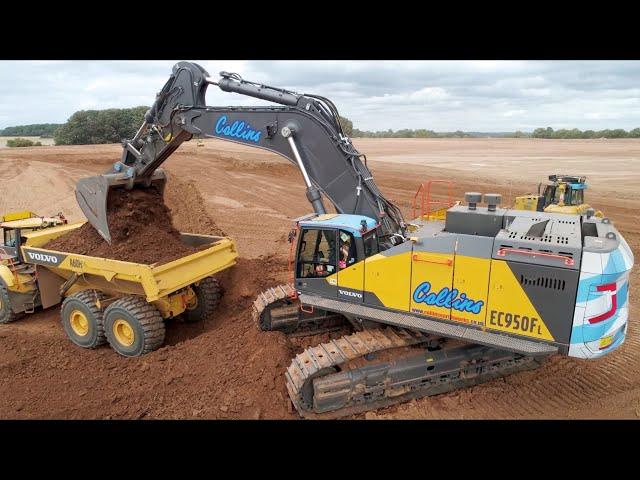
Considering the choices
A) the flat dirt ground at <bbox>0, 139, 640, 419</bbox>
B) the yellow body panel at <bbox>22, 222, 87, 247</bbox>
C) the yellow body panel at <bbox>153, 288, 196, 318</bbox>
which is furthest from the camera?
the yellow body panel at <bbox>22, 222, 87, 247</bbox>

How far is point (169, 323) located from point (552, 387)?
23.8ft

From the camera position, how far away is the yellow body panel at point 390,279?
6.43 meters

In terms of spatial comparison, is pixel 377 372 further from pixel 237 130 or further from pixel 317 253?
pixel 237 130

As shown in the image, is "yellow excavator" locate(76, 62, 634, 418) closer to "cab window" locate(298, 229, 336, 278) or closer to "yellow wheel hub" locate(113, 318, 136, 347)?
"cab window" locate(298, 229, 336, 278)

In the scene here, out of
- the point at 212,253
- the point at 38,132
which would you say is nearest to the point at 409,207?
the point at 212,253

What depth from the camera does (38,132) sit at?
87.1 m

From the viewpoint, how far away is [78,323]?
870 cm

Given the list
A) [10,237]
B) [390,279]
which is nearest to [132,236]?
[10,237]

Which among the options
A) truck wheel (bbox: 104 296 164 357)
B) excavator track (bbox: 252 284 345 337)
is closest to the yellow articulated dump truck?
truck wheel (bbox: 104 296 164 357)

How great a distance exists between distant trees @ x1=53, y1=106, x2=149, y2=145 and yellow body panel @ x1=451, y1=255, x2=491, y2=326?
57.2m

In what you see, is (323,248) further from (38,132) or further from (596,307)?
(38,132)

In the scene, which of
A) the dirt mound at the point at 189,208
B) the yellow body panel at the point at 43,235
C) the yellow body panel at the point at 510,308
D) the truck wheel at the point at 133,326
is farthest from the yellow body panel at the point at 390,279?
the dirt mound at the point at 189,208

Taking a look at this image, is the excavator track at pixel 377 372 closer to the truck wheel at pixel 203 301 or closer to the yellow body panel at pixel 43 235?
the truck wheel at pixel 203 301

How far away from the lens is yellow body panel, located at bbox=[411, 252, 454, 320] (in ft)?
20.1
